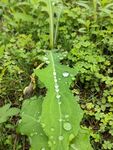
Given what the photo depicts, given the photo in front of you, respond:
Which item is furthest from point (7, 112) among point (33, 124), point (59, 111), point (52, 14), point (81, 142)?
point (52, 14)

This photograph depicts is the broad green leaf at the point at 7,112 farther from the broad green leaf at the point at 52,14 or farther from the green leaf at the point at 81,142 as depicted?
the broad green leaf at the point at 52,14

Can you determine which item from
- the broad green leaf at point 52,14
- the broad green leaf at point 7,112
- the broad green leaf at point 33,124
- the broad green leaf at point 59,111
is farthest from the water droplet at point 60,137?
the broad green leaf at point 52,14

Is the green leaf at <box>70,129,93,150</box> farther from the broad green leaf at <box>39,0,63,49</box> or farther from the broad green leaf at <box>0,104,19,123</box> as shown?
the broad green leaf at <box>39,0,63,49</box>

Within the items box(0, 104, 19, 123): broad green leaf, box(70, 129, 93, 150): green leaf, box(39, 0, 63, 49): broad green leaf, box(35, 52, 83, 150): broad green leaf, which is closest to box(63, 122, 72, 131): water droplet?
box(35, 52, 83, 150): broad green leaf

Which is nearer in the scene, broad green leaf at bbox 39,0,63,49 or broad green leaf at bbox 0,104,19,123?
broad green leaf at bbox 0,104,19,123

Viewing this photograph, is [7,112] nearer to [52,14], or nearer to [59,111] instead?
[59,111]

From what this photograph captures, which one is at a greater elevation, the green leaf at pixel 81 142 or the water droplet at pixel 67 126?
the water droplet at pixel 67 126

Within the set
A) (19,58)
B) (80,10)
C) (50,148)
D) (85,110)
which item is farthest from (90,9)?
(50,148)
